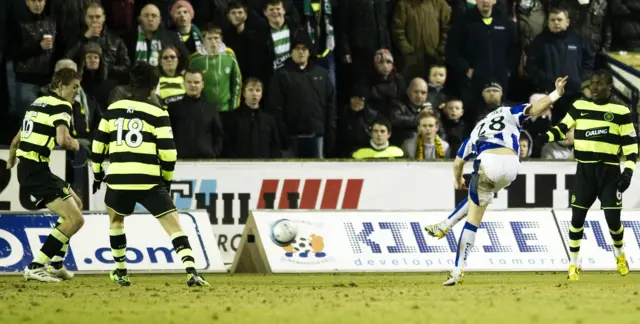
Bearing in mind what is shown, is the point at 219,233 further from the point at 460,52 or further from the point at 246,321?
the point at 246,321

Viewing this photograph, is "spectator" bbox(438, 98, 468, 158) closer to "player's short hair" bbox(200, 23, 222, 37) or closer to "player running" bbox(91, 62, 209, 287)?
"player's short hair" bbox(200, 23, 222, 37)

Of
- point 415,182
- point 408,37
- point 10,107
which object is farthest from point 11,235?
point 408,37

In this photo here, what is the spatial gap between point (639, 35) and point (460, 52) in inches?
152

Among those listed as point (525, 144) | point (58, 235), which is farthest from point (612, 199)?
point (58, 235)

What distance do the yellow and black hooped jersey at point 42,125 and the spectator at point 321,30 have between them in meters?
6.49

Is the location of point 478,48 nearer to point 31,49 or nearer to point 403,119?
point 403,119

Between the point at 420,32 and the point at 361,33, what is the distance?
1.06 m

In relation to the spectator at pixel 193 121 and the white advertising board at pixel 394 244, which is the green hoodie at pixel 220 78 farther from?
the white advertising board at pixel 394 244

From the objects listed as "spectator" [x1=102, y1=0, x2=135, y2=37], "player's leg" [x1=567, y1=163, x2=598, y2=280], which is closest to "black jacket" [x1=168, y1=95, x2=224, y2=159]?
"spectator" [x1=102, y1=0, x2=135, y2=37]

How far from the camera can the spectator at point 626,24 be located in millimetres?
23438

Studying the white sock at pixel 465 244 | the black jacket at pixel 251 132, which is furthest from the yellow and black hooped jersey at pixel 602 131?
the black jacket at pixel 251 132

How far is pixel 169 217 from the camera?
14172 millimetres

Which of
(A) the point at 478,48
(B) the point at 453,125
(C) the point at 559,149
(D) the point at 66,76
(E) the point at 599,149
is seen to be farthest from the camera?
(A) the point at 478,48

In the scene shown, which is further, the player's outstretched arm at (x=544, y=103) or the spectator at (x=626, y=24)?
the spectator at (x=626, y=24)
